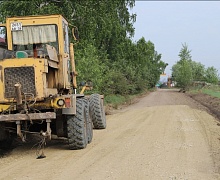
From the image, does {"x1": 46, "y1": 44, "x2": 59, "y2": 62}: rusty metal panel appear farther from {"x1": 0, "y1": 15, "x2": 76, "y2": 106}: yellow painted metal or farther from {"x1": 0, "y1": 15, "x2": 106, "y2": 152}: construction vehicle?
{"x1": 0, "y1": 15, "x2": 76, "y2": 106}: yellow painted metal

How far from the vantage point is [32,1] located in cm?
2489

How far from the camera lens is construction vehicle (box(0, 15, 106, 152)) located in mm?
7824

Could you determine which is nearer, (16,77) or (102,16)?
(16,77)

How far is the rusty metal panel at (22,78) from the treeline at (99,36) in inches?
463

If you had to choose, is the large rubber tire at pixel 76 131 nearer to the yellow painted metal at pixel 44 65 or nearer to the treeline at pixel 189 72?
the yellow painted metal at pixel 44 65

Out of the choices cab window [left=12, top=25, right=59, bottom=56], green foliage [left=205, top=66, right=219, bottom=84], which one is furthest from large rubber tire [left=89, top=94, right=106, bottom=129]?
green foliage [left=205, top=66, right=219, bottom=84]

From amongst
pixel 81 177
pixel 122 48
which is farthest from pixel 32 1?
pixel 81 177

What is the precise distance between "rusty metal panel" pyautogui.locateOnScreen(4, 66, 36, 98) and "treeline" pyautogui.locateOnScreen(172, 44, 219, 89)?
49.3 m

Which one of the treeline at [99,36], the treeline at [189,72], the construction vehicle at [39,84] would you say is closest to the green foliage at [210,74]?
the treeline at [189,72]

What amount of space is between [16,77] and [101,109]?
562 cm

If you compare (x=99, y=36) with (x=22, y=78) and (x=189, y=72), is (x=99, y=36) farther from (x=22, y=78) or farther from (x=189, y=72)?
(x=189, y=72)

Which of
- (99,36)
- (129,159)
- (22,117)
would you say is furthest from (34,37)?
(99,36)

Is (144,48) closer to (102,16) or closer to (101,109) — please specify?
(102,16)

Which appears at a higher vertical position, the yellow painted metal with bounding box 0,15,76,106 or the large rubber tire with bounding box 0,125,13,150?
the yellow painted metal with bounding box 0,15,76,106
